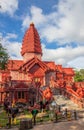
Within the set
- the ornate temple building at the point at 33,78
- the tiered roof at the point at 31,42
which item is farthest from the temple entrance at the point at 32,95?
the tiered roof at the point at 31,42

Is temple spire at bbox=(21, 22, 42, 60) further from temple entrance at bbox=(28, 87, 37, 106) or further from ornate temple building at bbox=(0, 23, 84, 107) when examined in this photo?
temple entrance at bbox=(28, 87, 37, 106)

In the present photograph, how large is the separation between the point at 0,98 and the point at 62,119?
16.7 m

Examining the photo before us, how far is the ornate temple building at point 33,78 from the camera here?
35375 mm

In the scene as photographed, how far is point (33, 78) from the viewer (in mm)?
47656

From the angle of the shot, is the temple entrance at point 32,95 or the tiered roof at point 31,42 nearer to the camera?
the temple entrance at point 32,95

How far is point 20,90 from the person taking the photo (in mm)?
35750

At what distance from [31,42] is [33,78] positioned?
40.7 ft

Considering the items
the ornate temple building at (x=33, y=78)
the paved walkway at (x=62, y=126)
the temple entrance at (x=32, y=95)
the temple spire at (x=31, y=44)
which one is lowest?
the paved walkway at (x=62, y=126)

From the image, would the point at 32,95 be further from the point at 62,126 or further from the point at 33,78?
the point at 62,126

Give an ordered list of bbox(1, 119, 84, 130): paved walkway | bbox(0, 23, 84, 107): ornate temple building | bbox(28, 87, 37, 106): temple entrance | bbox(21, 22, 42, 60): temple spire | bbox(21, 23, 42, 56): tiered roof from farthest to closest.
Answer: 1. bbox(21, 23, 42, 56): tiered roof
2. bbox(21, 22, 42, 60): temple spire
3. bbox(28, 87, 37, 106): temple entrance
4. bbox(0, 23, 84, 107): ornate temple building
5. bbox(1, 119, 84, 130): paved walkway

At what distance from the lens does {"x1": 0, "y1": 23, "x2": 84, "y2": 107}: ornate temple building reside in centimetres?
3538

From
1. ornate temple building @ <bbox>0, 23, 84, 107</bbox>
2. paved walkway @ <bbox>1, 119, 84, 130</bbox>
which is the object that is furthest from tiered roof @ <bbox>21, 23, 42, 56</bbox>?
paved walkway @ <bbox>1, 119, 84, 130</bbox>

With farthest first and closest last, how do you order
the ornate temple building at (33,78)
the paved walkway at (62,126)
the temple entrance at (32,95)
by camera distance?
the temple entrance at (32,95) → the ornate temple building at (33,78) → the paved walkway at (62,126)

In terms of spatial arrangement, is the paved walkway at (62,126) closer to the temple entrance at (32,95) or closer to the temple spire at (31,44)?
the temple entrance at (32,95)
